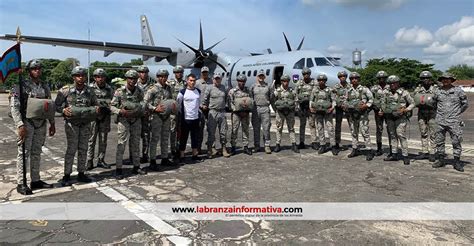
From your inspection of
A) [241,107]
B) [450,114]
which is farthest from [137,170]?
[450,114]

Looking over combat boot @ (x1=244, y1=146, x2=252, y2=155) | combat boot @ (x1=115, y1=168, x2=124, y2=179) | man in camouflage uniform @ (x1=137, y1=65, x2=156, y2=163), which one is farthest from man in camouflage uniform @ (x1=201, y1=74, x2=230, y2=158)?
combat boot @ (x1=115, y1=168, x2=124, y2=179)

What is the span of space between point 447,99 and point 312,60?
25.1ft

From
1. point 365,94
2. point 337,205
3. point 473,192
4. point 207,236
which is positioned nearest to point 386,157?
point 365,94

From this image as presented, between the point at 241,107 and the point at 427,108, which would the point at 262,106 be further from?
the point at 427,108

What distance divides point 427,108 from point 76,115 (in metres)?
6.48

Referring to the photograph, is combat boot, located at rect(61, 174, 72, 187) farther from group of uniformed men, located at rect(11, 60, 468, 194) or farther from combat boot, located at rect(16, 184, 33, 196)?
combat boot, located at rect(16, 184, 33, 196)

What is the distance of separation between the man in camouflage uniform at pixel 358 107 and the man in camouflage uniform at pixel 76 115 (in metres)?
5.03

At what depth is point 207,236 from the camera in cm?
370

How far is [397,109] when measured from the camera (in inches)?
272

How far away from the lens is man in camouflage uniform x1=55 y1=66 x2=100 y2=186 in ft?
18.5

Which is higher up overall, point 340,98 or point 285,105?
point 340,98

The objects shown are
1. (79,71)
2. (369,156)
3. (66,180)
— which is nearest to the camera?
(79,71)

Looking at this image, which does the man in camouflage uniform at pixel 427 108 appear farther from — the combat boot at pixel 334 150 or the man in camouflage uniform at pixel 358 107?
the combat boot at pixel 334 150

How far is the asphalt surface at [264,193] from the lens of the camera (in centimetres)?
364
